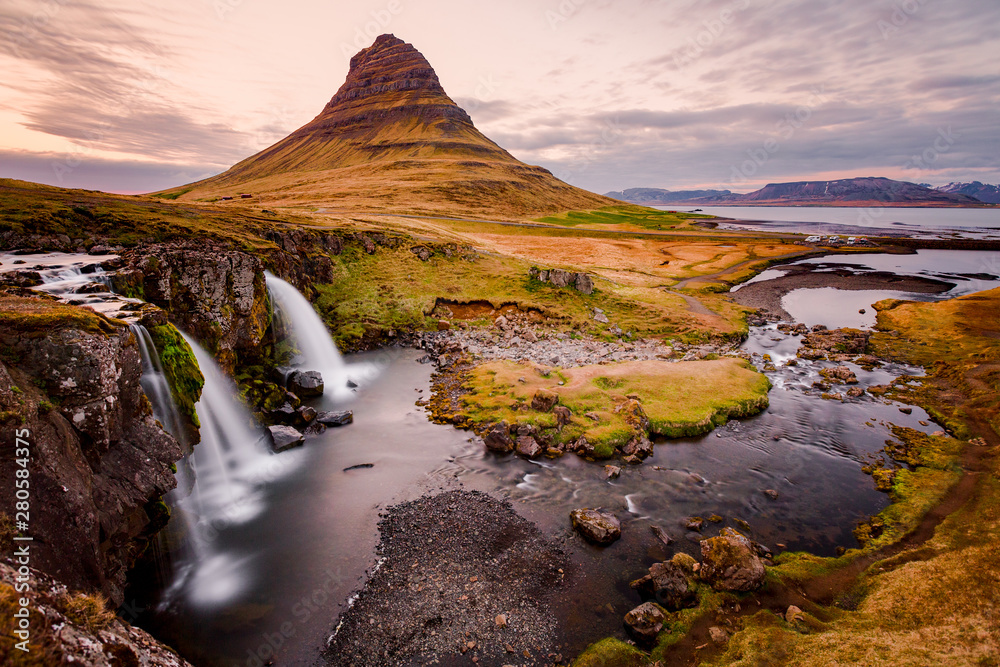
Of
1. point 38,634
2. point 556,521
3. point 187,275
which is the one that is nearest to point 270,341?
point 187,275

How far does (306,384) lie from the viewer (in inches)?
A: 1225

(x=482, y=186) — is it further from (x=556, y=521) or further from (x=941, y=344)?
(x=556, y=521)

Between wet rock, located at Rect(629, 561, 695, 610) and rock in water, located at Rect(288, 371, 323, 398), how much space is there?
81.7ft

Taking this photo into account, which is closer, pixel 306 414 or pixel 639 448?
pixel 639 448

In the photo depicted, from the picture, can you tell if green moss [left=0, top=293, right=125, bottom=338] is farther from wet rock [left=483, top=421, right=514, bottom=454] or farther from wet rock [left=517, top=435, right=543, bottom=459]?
wet rock [left=517, top=435, right=543, bottom=459]

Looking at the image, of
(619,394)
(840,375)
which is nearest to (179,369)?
(619,394)

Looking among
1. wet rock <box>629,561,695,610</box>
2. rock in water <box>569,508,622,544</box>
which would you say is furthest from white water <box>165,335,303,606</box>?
wet rock <box>629,561,695,610</box>

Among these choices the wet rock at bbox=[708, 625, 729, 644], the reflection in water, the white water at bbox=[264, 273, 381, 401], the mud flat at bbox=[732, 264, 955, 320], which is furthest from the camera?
the mud flat at bbox=[732, 264, 955, 320]

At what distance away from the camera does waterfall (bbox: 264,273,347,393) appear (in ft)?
116

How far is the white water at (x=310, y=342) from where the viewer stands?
3500 cm

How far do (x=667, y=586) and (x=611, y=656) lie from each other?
3301 millimetres

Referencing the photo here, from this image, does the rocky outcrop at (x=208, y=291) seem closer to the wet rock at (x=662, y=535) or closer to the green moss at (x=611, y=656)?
the green moss at (x=611, y=656)

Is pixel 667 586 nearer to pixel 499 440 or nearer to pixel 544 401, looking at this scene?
pixel 499 440

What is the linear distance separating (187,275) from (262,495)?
1538cm
